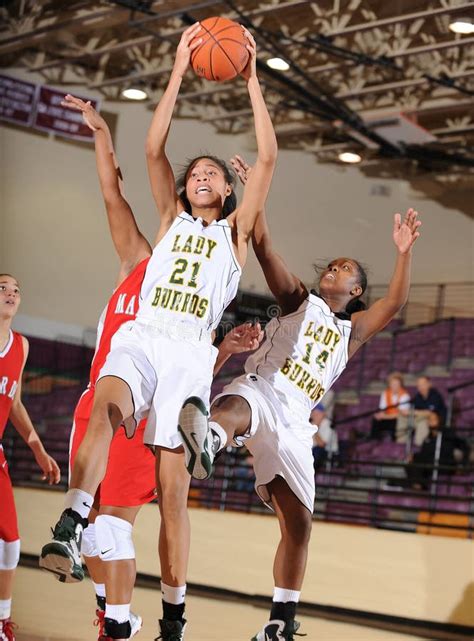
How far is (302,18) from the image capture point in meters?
10.6

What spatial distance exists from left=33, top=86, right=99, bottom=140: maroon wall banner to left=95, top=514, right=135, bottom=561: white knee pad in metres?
7.42

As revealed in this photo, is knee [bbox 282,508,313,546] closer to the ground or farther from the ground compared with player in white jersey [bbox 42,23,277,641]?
closer to the ground

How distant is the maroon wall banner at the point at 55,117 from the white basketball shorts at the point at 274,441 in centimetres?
698

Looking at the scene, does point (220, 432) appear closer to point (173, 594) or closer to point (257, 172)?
point (173, 594)

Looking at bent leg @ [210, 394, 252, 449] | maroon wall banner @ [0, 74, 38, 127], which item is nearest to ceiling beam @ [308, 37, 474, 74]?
maroon wall banner @ [0, 74, 38, 127]

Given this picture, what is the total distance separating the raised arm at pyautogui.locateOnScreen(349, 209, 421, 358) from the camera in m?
4.89

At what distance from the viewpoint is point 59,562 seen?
10.6 ft

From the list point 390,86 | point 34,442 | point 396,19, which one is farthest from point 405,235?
point 390,86

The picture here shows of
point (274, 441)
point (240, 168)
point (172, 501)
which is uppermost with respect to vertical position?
point (240, 168)

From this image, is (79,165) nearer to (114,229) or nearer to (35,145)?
(35,145)

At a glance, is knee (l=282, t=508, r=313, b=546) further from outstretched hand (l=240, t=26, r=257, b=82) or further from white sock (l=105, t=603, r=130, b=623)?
outstretched hand (l=240, t=26, r=257, b=82)

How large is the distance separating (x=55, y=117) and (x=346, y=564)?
5.94 meters

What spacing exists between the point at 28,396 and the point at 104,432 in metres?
8.62

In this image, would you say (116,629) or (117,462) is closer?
(116,629)
